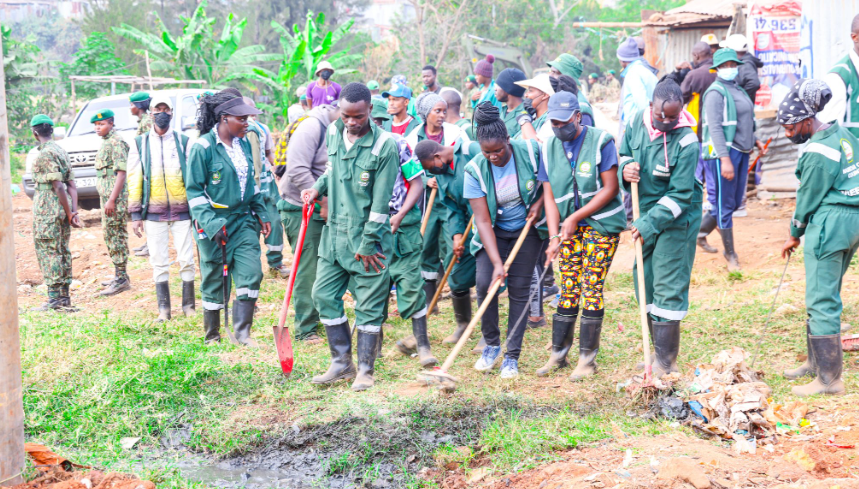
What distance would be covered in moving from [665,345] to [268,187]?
4333 mm

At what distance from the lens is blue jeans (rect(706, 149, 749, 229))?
820 cm

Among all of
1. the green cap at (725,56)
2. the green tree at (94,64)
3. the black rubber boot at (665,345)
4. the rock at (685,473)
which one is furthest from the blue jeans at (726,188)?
the green tree at (94,64)

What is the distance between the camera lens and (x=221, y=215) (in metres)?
6.36

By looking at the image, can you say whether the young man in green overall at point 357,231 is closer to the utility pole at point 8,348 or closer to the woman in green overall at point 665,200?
the woman in green overall at point 665,200

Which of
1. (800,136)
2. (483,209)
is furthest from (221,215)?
(800,136)

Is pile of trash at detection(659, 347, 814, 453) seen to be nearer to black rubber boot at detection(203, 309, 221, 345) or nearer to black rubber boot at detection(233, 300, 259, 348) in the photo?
black rubber boot at detection(233, 300, 259, 348)

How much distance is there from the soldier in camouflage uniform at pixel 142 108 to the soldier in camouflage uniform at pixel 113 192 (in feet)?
1.19

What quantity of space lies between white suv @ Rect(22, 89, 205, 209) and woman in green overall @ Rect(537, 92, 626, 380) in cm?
734

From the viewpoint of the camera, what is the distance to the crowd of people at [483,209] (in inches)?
194

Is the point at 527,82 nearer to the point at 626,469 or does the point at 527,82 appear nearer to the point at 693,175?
the point at 693,175

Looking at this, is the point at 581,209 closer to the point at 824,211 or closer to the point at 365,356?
the point at 824,211

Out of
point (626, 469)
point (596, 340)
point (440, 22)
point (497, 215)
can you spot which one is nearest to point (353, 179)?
point (497, 215)

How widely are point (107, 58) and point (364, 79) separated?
8605 millimetres

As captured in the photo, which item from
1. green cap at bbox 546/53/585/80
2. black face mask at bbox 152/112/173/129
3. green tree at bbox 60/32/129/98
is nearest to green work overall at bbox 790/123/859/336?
green cap at bbox 546/53/585/80
